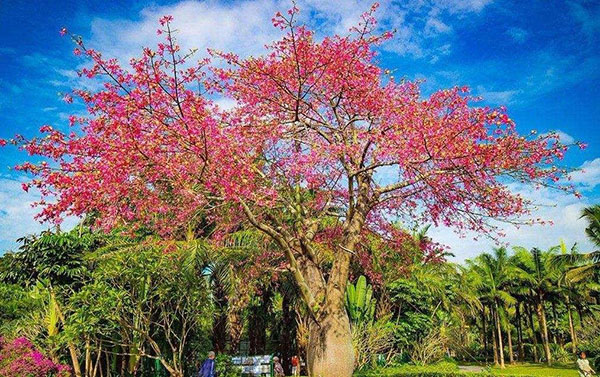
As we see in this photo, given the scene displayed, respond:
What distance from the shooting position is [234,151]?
30.1ft

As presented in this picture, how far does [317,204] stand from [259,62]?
3.79m

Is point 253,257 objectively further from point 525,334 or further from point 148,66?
point 525,334

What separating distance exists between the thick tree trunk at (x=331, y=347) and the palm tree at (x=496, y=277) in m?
30.8

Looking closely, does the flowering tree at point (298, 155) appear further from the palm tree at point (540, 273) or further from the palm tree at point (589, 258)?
the palm tree at point (540, 273)

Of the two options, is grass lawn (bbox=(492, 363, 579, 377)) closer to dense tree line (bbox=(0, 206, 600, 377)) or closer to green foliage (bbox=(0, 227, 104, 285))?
dense tree line (bbox=(0, 206, 600, 377))

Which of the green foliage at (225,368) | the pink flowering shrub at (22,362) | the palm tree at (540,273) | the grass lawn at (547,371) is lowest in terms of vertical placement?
the grass lawn at (547,371)

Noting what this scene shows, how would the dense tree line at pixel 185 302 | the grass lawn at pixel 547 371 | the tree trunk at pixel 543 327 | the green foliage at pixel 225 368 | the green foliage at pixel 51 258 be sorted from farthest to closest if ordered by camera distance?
the tree trunk at pixel 543 327 < the grass lawn at pixel 547 371 < the green foliage at pixel 51 258 < the green foliage at pixel 225 368 < the dense tree line at pixel 185 302

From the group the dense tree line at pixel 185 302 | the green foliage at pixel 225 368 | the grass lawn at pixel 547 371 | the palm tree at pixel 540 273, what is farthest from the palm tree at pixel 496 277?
the green foliage at pixel 225 368

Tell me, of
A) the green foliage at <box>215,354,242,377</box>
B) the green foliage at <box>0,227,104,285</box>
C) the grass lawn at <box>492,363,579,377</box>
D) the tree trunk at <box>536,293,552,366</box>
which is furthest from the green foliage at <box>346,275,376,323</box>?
the tree trunk at <box>536,293,552,366</box>

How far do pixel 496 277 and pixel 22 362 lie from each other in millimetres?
34397

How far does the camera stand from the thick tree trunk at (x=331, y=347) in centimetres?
921

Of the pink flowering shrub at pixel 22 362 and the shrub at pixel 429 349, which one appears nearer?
the pink flowering shrub at pixel 22 362

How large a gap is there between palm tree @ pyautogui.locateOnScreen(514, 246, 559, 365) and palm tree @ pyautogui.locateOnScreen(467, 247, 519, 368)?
1.02 metres

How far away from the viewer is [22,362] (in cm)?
1164
